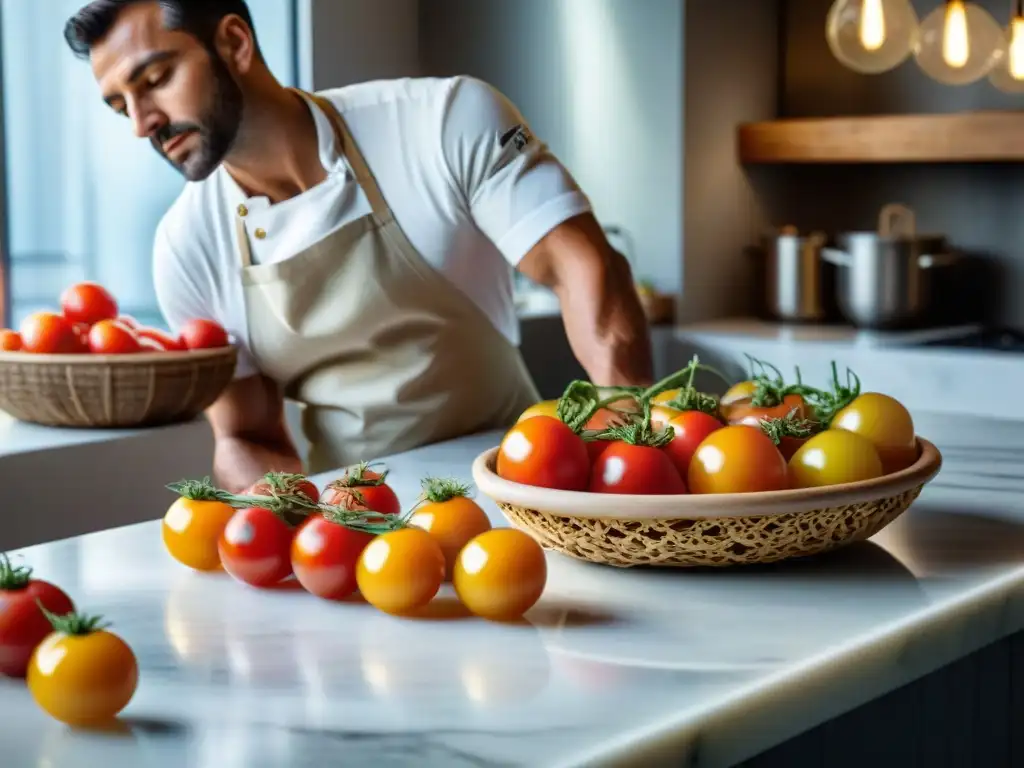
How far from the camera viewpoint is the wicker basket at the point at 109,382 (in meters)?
2.04

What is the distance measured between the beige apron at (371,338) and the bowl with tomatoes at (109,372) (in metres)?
0.10

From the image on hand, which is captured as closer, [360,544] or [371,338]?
[360,544]

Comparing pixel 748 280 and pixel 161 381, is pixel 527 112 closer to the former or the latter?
pixel 748 280

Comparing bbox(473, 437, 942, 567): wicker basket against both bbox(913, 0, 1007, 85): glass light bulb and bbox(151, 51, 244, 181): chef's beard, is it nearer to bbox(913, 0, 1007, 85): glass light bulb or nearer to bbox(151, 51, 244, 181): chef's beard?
bbox(151, 51, 244, 181): chef's beard

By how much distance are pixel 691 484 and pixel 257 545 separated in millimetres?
320

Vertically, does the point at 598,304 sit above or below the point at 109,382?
above

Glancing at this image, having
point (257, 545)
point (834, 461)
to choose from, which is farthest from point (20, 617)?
point (834, 461)

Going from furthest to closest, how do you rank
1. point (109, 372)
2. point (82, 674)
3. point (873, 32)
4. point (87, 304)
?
point (873, 32), point (87, 304), point (109, 372), point (82, 674)

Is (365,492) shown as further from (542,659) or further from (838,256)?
(838,256)

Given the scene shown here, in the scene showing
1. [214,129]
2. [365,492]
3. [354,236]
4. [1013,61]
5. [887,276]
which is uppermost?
[1013,61]

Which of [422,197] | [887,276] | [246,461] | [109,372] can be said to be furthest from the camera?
[887,276]

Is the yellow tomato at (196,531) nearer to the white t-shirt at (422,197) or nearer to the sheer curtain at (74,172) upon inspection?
the white t-shirt at (422,197)

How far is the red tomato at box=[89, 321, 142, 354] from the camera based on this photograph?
2.09m

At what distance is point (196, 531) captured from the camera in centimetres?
103
